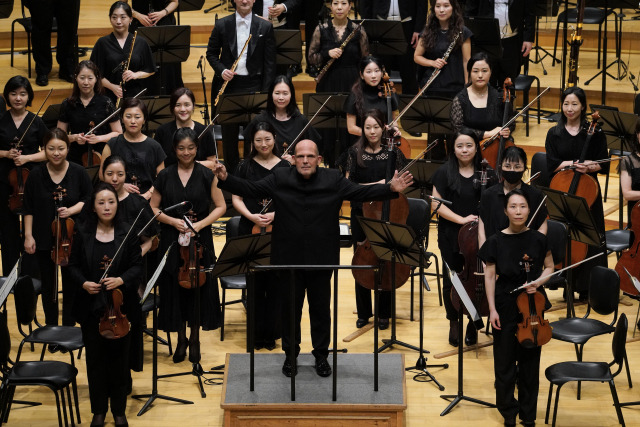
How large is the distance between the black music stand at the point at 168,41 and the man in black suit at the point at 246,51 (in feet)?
0.83

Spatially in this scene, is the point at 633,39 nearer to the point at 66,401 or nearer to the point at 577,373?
the point at 577,373

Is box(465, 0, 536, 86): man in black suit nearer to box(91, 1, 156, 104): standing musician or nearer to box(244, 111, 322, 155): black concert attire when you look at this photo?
box(244, 111, 322, 155): black concert attire

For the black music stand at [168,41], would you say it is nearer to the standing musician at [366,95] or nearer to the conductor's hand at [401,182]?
the standing musician at [366,95]

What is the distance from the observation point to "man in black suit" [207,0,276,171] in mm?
7820

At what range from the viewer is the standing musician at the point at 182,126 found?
6.54 meters

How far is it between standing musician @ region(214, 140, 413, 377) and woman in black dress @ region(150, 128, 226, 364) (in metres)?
0.56

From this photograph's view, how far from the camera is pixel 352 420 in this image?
5.23 meters

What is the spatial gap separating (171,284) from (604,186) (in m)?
3.90

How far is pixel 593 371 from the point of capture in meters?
5.29

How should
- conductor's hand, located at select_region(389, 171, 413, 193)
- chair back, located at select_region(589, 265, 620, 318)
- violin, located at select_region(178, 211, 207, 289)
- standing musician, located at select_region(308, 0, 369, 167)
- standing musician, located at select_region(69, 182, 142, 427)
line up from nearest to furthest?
conductor's hand, located at select_region(389, 171, 413, 193) → standing musician, located at select_region(69, 182, 142, 427) → chair back, located at select_region(589, 265, 620, 318) → violin, located at select_region(178, 211, 207, 289) → standing musician, located at select_region(308, 0, 369, 167)

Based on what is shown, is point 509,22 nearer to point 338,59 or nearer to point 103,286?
point 338,59

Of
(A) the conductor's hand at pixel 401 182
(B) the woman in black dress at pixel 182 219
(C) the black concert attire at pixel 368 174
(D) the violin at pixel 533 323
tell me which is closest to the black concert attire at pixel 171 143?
(B) the woman in black dress at pixel 182 219

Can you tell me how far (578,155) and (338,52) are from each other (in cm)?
199

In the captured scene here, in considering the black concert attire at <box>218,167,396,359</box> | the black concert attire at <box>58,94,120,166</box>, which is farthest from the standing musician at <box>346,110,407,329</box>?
the black concert attire at <box>58,94,120,166</box>
